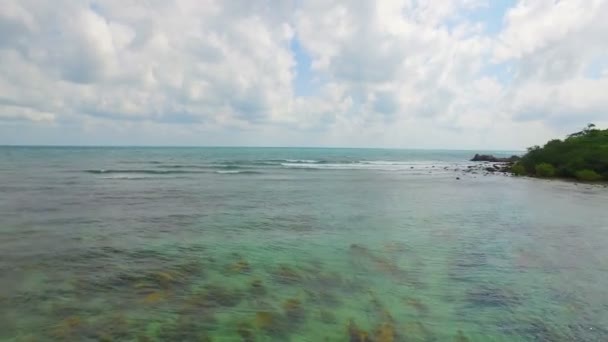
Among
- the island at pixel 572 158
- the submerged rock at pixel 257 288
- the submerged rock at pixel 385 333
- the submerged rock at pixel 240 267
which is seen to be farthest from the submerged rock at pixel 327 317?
the island at pixel 572 158

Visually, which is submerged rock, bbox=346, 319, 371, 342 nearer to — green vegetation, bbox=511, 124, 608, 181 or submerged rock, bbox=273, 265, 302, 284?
submerged rock, bbox=273, 265, 302, 284

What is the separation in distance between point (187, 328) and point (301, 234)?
29.7ft

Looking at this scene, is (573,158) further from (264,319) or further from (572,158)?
(264,319)

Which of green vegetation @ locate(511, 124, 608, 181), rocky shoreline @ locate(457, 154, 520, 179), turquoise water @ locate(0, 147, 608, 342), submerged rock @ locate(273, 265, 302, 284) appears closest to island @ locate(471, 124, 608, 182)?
green vegetation @ locate(511, 124, 608, 181)

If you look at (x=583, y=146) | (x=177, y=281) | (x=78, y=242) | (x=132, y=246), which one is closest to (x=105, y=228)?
(x=78, y=242)

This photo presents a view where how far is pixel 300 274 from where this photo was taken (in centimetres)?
1118

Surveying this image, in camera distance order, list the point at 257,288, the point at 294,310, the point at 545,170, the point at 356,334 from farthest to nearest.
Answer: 1. the point at 545,170
2. the point at 257,288
3. the point at 294,310
4. the point at 356,334

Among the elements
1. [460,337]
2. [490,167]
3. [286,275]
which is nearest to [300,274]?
[286,275]

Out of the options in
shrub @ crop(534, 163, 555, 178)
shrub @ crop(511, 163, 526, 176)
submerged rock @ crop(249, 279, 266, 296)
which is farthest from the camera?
shrub @ crop(511, 163, 526, 176)

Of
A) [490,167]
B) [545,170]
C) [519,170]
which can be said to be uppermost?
[545,170]

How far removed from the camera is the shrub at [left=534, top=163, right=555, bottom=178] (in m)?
46.4

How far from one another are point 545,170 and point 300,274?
46334 millimetres

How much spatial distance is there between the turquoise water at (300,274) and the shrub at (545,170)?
89.7ft

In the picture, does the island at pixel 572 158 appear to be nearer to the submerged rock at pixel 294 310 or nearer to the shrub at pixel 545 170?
the shrub at pixel 545 170
